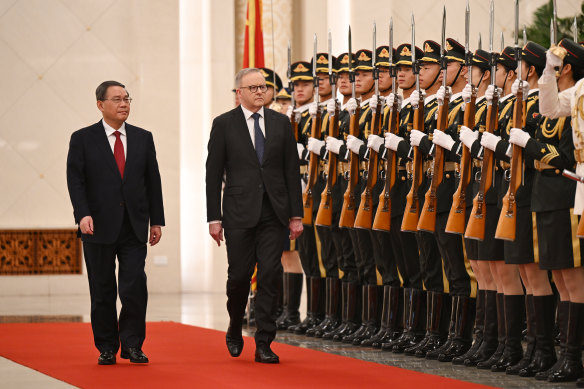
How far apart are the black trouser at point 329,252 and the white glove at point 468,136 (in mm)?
A: 2028

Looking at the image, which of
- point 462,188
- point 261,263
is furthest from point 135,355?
point 462,188

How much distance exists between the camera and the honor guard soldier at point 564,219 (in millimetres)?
5074

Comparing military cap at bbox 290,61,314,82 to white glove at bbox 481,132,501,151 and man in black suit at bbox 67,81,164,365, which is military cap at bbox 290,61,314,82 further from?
white glove at bbox 481,132,501,151

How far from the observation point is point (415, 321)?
670 cm

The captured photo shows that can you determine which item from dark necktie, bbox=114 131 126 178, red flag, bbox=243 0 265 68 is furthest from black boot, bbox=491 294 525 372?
red flag, bbox=243 0 265 68

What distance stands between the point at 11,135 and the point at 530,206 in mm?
8356

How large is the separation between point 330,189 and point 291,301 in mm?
1186

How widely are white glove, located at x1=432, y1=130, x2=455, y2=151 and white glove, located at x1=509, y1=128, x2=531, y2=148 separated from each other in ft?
2.41

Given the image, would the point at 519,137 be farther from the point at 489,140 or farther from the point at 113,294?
the point at 113,294

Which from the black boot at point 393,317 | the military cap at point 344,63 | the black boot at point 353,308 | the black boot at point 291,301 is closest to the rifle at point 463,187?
the black boot at point 393,317

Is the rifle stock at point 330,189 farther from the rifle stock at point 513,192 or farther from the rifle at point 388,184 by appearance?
the rifle stock at point 513,192

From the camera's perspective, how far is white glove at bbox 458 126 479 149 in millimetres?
5855

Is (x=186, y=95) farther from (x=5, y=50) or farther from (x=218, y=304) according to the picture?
(x=218, y=304)

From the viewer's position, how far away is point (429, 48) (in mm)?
6715
